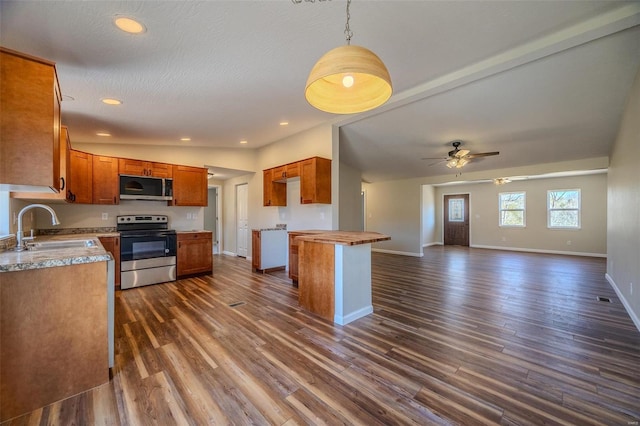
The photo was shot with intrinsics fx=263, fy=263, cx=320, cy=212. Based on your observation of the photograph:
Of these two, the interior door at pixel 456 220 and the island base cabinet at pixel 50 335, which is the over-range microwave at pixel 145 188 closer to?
the island base cabinet at pixel 50 335

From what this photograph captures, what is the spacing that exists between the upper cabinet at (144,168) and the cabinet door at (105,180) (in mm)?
120

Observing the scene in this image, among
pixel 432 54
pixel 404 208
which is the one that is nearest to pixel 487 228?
pixel 404 208

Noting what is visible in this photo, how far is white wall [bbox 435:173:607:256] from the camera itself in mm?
7594

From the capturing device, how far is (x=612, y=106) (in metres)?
3.69

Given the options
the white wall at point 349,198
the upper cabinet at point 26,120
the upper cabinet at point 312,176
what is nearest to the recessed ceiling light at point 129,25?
the upper cabinet at point 26,120

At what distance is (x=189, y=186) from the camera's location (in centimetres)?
535

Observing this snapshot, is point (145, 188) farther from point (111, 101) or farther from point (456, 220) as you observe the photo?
point (456, 220)

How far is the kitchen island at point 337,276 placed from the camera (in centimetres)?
293

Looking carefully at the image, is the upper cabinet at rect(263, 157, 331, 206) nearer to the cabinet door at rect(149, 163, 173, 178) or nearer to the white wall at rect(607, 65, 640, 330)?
the cabinet door at rect(149, 163, 173, 178)

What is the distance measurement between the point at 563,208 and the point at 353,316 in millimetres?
8873

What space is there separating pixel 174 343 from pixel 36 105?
2.15 m

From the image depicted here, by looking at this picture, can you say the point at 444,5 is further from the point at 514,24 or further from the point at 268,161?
the point at 268,161

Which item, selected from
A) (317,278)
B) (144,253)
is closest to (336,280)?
(317,278)

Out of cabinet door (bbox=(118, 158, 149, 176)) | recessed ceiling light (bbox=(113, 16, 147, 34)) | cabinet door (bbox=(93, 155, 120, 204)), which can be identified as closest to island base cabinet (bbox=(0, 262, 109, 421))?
recessed ceiling light (bbox=(113, 16, 147, 34))
